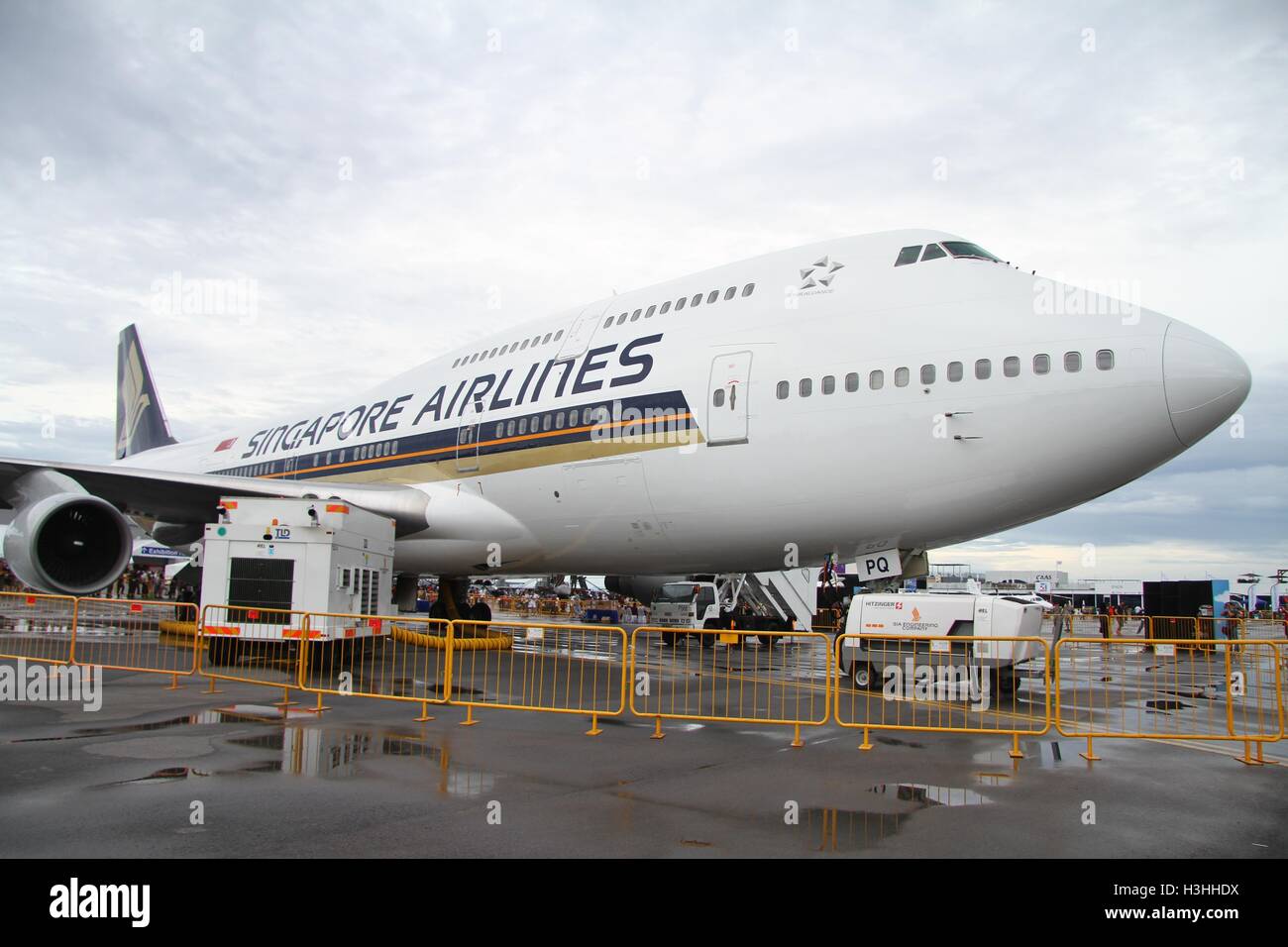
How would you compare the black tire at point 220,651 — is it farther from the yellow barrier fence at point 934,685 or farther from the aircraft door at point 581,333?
the yellow barrier fence at point 934,685

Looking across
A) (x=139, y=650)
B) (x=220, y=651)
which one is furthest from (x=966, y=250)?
(x=139, y=650)

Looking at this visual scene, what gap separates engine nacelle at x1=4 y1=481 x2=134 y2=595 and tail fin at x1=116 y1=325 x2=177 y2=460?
58.7ft

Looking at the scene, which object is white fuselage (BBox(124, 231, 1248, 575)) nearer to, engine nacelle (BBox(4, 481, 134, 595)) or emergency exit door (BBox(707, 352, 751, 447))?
emergency exit door (BBox(707, 352, 751, 447))

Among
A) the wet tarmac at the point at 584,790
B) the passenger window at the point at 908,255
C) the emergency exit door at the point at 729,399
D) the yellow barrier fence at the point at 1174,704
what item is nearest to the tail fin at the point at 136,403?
the wet tarmac at the point at 584,790

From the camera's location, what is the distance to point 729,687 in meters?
11.9

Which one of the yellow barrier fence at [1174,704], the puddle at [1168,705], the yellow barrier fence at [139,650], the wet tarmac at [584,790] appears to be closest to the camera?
the wet tarmac at [584,790]

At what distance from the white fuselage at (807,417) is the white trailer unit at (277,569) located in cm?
287

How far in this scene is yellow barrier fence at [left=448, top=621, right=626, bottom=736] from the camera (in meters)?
9.16

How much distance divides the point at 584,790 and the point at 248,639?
7623mm

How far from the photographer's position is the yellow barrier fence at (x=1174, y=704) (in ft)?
25.9
